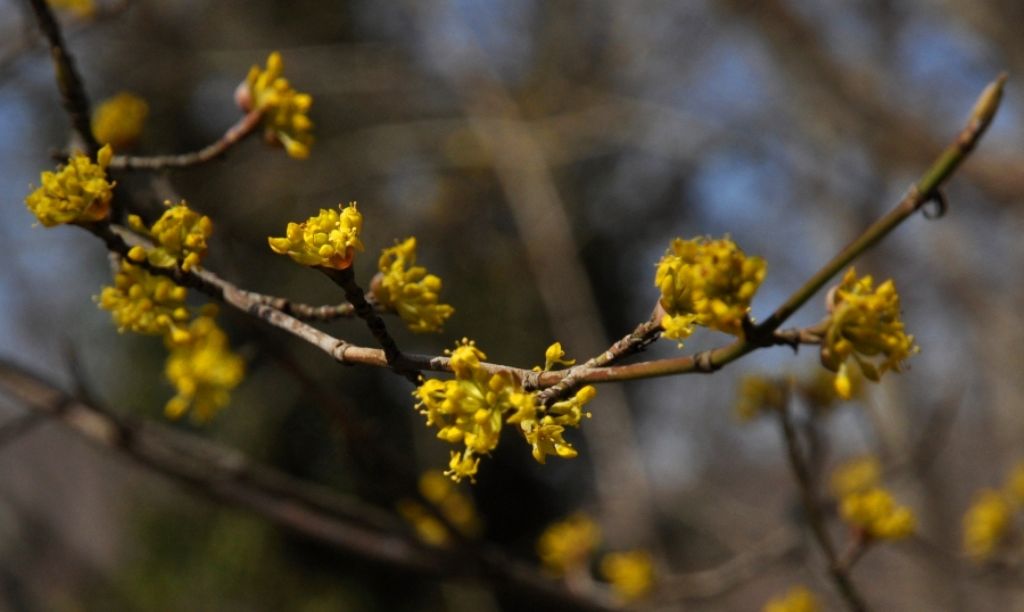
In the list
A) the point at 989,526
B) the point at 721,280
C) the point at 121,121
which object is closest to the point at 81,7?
the point at 121,121

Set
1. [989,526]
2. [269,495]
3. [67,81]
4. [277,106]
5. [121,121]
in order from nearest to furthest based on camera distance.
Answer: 1. [67,81]
2. [277,106]
3. [121,121]
4. [269,495]
5. [989,526]

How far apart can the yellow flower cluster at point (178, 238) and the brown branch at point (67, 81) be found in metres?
0.30

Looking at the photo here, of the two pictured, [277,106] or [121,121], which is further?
[121,121]

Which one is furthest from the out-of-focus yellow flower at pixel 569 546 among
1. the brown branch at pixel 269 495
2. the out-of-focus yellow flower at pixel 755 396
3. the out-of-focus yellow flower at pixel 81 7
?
the out-of-focus yellow flower at pixel 81 7

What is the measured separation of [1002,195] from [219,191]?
177 inches

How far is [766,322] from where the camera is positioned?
2.66 ft

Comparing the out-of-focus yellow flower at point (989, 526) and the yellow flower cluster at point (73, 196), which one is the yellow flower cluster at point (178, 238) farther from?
the out-of-focus yellow flower at point (989, 526)

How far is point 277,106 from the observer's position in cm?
148

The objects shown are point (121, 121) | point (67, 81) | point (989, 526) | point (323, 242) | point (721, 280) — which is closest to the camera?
point (721, 280)

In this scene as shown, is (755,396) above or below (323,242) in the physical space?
above

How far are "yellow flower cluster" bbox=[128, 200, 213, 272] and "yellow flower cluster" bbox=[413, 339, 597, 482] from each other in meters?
0.35

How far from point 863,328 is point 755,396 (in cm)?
125

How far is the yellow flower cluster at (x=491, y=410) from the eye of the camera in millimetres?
910

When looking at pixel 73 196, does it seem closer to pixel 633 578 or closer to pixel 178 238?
pixel 178 238
